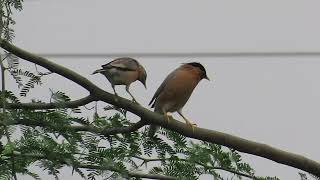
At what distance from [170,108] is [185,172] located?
1.18ft

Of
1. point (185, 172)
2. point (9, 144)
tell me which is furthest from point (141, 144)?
point (9, 144)

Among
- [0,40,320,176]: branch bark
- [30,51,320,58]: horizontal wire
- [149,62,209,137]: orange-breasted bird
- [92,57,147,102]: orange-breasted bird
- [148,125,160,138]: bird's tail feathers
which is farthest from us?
[30,51,320,58]: horizontal wire

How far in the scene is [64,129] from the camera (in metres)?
0.96

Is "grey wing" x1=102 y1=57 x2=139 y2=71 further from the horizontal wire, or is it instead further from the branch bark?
the horizontal wire

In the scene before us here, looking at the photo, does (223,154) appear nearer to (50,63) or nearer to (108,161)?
(108,161)

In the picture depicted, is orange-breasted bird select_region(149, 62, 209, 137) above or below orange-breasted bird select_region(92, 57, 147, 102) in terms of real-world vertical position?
below

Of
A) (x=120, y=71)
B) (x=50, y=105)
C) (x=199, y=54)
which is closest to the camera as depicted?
(x=50, y=105)

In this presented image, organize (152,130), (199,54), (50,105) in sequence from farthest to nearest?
(199,54), (152,130), (50,105)

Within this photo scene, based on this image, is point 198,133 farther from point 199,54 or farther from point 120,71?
point 199,54

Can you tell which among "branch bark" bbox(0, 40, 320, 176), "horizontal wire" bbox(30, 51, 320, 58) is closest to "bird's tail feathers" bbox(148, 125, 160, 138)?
"branch bark" bbox(0, 40, 320, 176)

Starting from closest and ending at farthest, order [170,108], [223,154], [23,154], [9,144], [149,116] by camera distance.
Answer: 1. [9,144]
2. [23,154]
3. [149,116]
4. [223,154]
5. [170,108]

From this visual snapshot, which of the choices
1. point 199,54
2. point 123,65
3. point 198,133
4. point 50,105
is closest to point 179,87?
point 123,65

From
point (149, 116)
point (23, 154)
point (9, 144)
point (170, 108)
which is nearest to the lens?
point (9, 144)

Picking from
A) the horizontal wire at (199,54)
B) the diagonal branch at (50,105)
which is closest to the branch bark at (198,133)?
the diagonal branch at (50,105)
